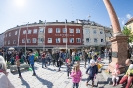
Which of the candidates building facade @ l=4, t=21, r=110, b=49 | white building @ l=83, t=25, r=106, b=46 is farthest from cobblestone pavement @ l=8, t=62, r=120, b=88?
white building @ l=83, t=25, r=106, b=46

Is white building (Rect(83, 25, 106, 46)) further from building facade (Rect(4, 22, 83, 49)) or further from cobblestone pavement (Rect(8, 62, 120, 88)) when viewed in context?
cobblestone pavement (Rect(8, 62, 120, 88))

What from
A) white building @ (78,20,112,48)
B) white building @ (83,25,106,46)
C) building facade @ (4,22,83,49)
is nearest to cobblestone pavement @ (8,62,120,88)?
building facade @ (4,22,83,49)

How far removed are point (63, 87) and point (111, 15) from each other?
554cm

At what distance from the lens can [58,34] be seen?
38625 millimetres

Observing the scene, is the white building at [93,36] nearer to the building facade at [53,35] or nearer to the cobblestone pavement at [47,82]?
the building facade at [53,35]

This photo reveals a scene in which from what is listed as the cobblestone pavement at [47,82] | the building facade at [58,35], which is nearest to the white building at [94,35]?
the building facade at [58,35]

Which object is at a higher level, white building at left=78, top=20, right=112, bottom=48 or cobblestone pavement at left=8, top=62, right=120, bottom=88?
white building at left=78, top=20, right=112, bottom=48

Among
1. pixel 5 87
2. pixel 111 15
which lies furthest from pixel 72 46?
pixel 5 87

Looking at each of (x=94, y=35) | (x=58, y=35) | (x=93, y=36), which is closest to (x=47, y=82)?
(x=58, y=35)

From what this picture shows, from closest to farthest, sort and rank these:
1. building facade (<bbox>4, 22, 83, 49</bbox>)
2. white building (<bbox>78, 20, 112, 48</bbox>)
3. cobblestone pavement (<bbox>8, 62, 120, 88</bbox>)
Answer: cobblestone pavement (<bbox>8, 62, 120, 88</bbox>) < building facade (<bbox>4, 22, 83, 49</bbox>) < white building (<bbox>78, 20, 112, 48</bbox>)

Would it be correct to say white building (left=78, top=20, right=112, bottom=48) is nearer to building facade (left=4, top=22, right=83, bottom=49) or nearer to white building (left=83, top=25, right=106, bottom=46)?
white building (left=83, top=25, right=106, bottom=46)

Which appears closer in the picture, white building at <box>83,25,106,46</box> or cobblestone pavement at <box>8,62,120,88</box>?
cobblestone pavement at <box>8,62,120,88</box>

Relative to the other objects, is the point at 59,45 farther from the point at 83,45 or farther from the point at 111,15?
the point at 111,15

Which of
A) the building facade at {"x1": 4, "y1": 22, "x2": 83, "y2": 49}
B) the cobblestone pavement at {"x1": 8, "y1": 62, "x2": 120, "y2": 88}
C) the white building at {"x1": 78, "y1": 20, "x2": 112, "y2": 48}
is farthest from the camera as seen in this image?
the white building at {"x1": 78, "y1": 20, "x2": 112, "y2": 48}
